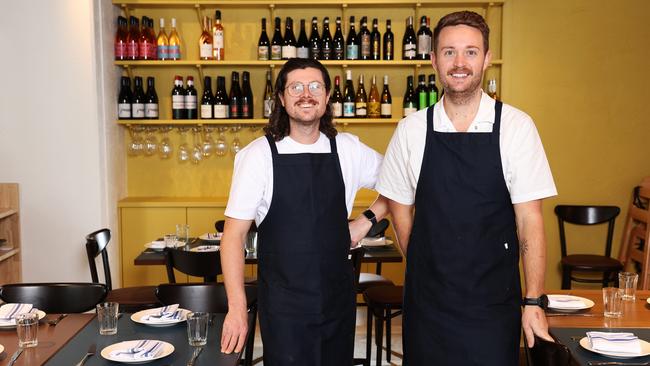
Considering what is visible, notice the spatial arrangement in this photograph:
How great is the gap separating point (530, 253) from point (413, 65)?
322 cm

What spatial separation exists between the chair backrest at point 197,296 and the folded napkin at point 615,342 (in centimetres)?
136

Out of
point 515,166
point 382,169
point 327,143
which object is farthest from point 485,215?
point 327,143

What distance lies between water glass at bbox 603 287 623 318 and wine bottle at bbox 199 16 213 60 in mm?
3283

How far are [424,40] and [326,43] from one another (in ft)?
2.17

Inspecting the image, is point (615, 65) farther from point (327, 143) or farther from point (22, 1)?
point (22, 1)

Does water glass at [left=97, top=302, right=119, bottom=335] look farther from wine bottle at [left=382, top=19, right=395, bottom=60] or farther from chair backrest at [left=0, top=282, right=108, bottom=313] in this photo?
wine bottle at [left=382, top=19, right=395, bottom=60]

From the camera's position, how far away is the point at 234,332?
2213mm

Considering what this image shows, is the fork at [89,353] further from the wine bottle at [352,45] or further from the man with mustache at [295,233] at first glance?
the wine bottle at [352,45]

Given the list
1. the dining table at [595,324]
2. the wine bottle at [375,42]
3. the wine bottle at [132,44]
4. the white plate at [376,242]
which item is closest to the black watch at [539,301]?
the dining table at [595,324]

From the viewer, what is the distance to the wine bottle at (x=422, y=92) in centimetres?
507

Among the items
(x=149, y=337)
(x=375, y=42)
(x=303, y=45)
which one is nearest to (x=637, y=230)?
(x=375, y=42)

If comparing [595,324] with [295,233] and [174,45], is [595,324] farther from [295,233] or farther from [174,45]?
[174,45]

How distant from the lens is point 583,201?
5.25 meters

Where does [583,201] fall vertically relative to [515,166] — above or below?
below
